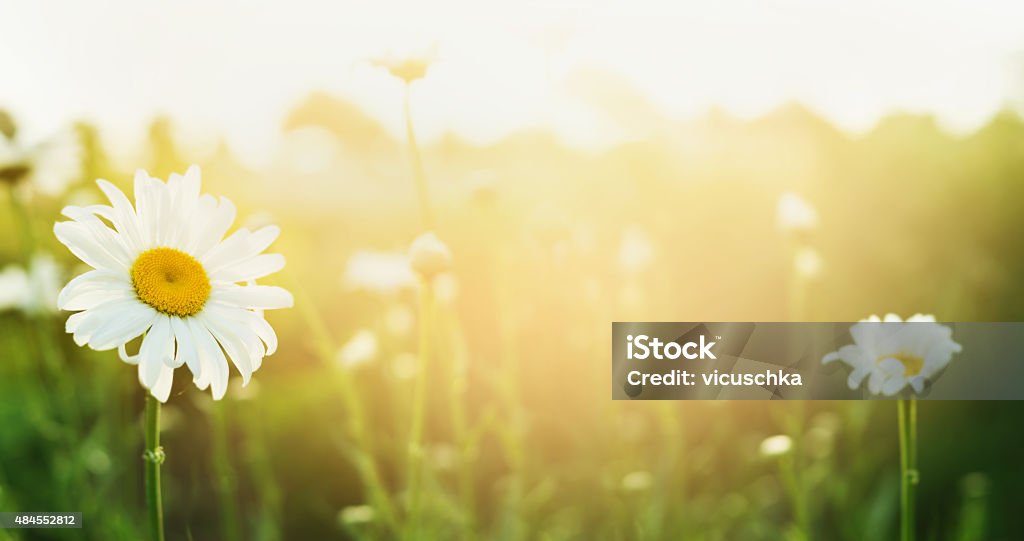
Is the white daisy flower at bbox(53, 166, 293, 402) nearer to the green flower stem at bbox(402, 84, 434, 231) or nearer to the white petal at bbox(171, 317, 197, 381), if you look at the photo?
the white petal at bbox(171, 317, 197, 381)

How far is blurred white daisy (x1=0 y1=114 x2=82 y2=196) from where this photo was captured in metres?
1.02

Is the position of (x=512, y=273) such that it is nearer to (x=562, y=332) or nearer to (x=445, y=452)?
(x=562, y=332)

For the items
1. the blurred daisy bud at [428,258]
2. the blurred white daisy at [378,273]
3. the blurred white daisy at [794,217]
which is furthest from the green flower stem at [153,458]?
the blurred white daisy at [794,217]

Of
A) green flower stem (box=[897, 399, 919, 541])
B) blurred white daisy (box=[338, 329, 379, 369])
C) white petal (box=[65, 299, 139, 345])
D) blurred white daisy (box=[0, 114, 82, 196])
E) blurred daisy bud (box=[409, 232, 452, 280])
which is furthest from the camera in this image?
blurred white daisy (box=[0, 114, 82, 196])

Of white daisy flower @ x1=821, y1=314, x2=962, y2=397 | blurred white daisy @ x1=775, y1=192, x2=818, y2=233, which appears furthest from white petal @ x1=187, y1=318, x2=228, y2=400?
blurred white daisy @ x1=775, y1=192, x2=818, y2=233

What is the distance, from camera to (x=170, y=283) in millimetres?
436

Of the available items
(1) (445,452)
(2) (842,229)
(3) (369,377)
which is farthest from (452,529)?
(2) (842,229)

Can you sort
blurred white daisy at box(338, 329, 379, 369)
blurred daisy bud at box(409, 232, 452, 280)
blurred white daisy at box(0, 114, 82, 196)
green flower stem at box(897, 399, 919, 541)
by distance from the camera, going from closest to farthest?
1. green flower stem at box(897, 399, 919, 541)
2. blurred daisy bud at box(409, 232, 452, 280)
3. blurred white daisy at box(338, 329, 379, 369)
4. blurred white daisy at box(0, 114, 82, 196)

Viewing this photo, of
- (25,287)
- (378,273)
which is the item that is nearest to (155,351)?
(378,273)

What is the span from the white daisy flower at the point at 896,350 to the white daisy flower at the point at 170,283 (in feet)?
1.28

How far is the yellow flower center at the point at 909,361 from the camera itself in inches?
20.8

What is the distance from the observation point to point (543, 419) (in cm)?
146

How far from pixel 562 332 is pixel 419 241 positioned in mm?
907

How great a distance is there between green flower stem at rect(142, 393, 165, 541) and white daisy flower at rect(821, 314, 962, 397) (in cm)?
44
